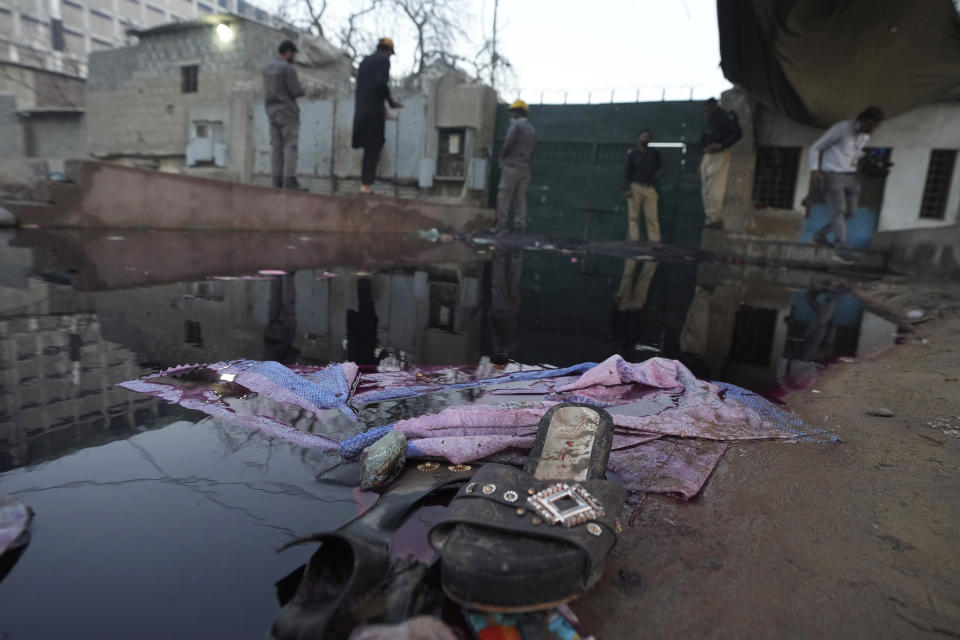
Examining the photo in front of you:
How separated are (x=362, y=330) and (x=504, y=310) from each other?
109 centimetres

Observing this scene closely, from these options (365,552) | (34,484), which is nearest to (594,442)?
(365,552)

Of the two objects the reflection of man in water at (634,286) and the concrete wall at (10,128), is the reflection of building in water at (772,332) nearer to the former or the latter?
the reflection of man in water at (634,286)

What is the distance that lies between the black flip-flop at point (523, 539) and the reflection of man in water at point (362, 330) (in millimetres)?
1351

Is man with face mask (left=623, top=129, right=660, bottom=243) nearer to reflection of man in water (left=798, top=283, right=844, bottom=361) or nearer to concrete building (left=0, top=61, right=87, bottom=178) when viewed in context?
reflection of man in water (left=798, top=283, right=844, bottom=361)

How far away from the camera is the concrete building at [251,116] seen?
12.5 m

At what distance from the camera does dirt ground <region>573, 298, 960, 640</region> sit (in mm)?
827

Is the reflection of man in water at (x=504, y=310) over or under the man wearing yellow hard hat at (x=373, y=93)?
under

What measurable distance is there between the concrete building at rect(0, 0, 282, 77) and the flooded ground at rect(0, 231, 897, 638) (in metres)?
30.8

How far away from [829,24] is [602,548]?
26.3 feet

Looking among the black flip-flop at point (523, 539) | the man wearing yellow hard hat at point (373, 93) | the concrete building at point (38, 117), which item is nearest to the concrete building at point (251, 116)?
the concrete building at point (38, 117)

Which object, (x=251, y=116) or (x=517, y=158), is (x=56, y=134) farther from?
(x=517, y=158)

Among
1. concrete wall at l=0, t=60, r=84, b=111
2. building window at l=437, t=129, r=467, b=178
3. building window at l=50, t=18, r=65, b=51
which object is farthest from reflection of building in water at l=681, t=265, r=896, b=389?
building window at l=50, t=18, r=65, b=51

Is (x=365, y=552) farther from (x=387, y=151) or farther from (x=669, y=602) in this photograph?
(x=387, y=151)

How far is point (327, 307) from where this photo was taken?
3066 mm
